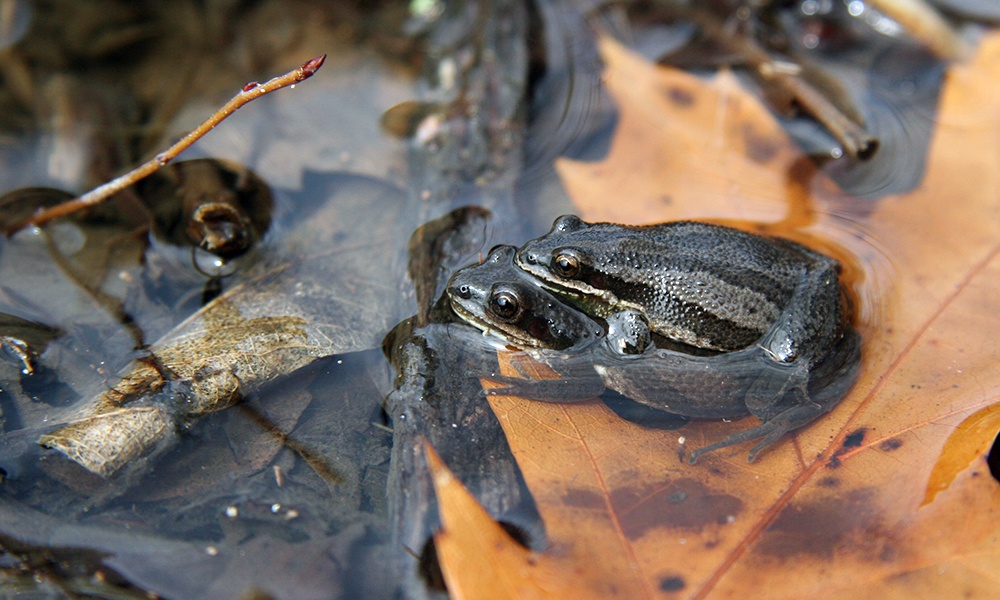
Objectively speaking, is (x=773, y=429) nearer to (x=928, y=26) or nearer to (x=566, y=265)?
(x=566, y=265)

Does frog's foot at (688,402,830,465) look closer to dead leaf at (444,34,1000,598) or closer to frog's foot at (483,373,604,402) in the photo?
dead leaf at (444,34,1000,598)

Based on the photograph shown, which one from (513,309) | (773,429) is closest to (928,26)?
(773,429)

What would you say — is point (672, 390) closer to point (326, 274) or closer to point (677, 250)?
point (677, 250)

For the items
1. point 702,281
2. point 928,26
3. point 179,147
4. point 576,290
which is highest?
point 179,147

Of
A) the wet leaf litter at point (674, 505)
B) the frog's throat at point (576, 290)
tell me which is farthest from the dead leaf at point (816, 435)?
the frog's throat at point (576, 290)

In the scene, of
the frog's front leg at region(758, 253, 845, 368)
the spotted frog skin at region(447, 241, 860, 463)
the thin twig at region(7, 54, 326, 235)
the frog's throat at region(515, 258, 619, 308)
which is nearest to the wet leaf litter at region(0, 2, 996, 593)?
the spotted frog skin at region(447, 241, 860, 463)
